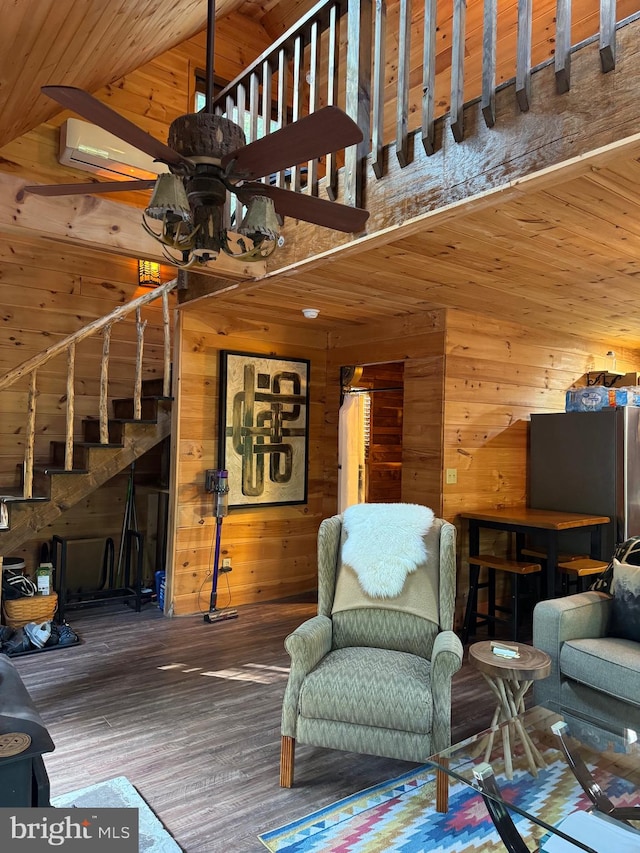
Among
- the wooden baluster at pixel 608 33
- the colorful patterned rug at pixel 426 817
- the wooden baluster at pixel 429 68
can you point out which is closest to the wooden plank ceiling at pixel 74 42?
the wooden baluster at pixel 429 68

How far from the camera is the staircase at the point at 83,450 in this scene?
12.7 feet

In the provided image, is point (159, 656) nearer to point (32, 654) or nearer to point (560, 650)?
point (32, 654)

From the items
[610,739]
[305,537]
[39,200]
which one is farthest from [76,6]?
[305,537]

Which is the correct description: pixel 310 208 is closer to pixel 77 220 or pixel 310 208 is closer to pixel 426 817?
pixel 77 220

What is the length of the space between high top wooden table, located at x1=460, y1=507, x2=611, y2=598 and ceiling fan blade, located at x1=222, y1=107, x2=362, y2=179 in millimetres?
3072

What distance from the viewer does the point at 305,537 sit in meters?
5.49

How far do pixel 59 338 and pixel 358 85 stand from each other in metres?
3.42

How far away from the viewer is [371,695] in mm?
2277

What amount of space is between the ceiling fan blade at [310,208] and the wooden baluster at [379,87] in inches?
25.1

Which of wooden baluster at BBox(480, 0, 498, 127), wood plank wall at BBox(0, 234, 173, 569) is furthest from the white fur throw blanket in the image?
wood plank wall at BBox(0, 234, 173, 569)

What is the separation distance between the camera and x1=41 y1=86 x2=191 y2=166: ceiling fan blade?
142cm

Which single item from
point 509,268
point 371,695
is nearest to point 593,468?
point 509,268

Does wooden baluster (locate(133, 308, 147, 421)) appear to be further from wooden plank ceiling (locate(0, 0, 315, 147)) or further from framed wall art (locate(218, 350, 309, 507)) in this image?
wooden plank ceiling (locate(0, 0, 315, 147))

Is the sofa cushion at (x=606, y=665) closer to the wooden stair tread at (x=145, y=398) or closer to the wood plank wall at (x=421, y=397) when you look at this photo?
the wood plank wall at (x=421, y=397)
